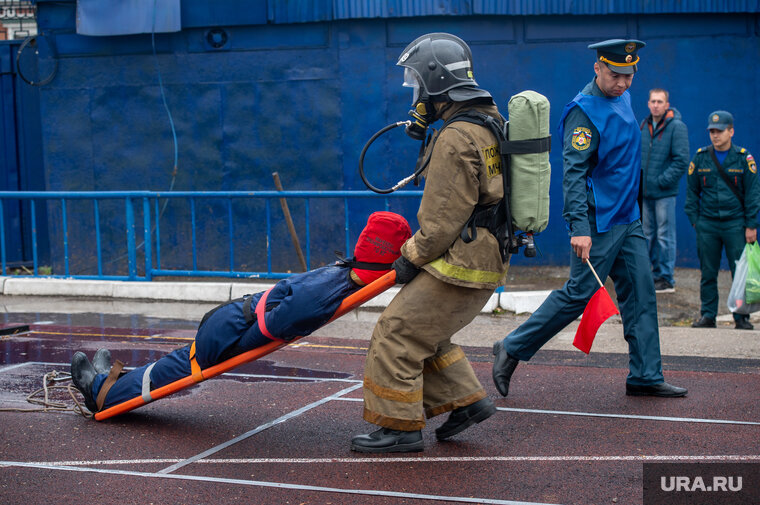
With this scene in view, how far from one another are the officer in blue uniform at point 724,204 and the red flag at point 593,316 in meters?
3.38

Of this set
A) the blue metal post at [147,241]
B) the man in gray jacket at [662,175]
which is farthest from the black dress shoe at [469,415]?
the blue metal post at [147,241]

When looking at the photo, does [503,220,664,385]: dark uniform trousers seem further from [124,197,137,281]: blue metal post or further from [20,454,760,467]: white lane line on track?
[124,197,137,281]: blue metal post

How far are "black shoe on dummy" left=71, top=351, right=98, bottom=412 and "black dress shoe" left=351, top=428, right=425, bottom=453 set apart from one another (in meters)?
1.68

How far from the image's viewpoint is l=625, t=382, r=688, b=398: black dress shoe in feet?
19.4

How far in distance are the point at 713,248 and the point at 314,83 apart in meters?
5.64

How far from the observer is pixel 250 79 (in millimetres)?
12117

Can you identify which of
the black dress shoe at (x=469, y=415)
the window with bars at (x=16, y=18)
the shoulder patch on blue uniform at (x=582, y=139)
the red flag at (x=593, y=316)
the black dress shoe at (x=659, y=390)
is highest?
the window with bars at (x=16, y=18)

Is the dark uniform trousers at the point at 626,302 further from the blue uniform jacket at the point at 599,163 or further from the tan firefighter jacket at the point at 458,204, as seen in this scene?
→ the tan firefighter jacket at the point at 458,204

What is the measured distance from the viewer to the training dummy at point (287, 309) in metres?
4.80

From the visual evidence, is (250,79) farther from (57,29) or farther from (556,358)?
(556,358)

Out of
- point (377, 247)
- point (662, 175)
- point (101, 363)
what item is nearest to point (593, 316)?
point (377, 247)

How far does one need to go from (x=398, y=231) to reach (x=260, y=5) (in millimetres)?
7766

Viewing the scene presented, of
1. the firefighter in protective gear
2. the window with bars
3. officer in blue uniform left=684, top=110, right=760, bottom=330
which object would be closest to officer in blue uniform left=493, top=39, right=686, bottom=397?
the firefighter in protective gear

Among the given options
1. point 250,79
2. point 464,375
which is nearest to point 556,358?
point 464,375
